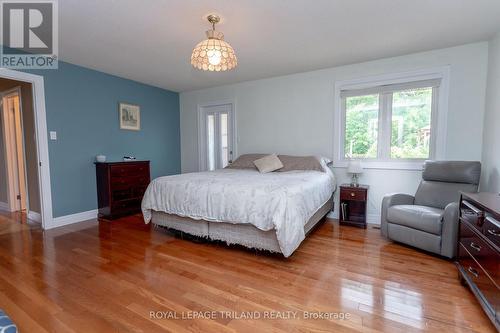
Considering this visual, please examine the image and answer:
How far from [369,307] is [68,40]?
3923 millimetres

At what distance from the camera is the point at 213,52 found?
79.4 inches

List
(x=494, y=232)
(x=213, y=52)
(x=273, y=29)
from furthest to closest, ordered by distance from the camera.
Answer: (x=273, y=29)
(x=213, y=52)
(x=494, y=232)

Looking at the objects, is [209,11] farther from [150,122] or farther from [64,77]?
[150,122]

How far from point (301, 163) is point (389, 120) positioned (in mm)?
1363

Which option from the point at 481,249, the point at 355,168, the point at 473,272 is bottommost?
the point at 473,272

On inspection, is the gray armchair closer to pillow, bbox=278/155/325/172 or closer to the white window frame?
the white window frame

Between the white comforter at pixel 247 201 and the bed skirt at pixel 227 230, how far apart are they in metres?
0.12

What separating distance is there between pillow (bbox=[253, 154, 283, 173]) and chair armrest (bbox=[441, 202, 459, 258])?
2096 mm

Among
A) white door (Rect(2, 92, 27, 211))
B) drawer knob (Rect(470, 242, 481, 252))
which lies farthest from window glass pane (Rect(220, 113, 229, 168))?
drawer knob (Rect(470, 242, 481, 252))

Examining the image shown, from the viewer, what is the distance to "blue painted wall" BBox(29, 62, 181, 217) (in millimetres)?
3434

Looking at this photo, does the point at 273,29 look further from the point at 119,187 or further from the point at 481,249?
the point at 119,187

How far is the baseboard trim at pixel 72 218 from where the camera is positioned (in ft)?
11.2

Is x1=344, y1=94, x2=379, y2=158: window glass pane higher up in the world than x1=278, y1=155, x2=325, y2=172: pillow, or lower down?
higher up

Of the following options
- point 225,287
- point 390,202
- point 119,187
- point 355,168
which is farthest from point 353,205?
point 119,187
